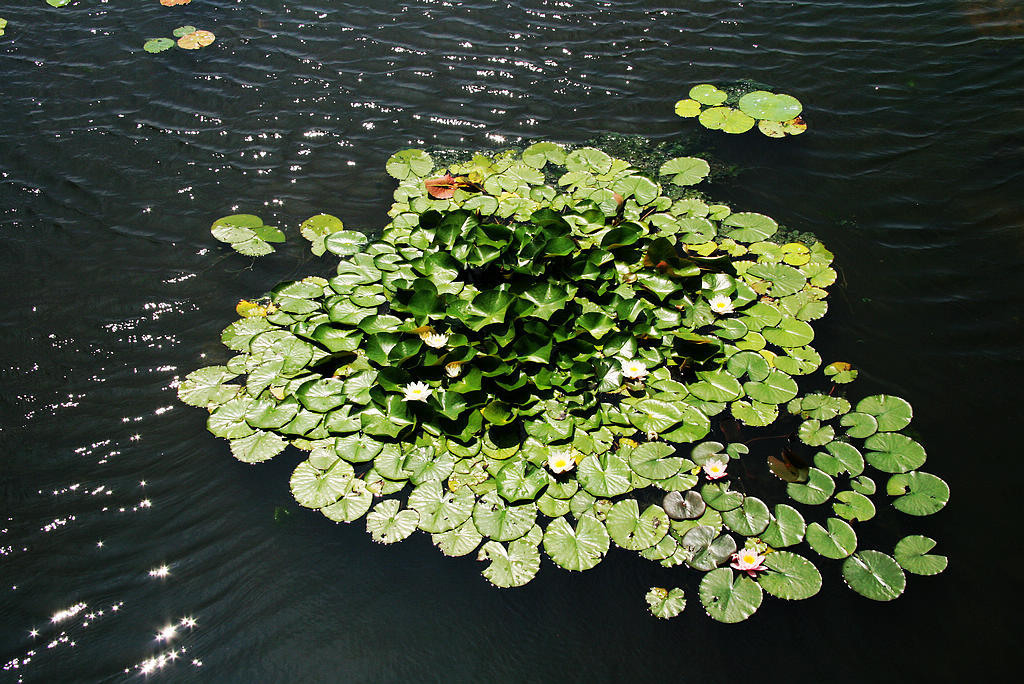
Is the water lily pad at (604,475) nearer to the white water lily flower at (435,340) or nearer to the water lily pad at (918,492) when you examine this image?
the white water lily flower at (435,340)

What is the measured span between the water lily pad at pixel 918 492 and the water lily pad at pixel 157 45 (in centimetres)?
651

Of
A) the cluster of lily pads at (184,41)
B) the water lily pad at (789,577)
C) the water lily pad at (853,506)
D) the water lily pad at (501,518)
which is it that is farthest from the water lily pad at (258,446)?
the cluster of lily pads at (184,41)

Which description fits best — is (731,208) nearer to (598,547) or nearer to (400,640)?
(598,547)

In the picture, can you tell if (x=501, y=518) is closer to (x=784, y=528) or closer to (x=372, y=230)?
(x=784, y=528)

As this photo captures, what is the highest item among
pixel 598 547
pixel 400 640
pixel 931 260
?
pixel 931 260

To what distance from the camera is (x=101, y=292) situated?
417cm

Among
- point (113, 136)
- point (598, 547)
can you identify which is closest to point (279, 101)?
point (113, 136)

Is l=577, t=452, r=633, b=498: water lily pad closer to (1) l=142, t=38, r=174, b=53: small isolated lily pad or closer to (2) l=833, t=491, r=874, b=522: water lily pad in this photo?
(2) l=833, t=491, r=874, b=522: water lily pad

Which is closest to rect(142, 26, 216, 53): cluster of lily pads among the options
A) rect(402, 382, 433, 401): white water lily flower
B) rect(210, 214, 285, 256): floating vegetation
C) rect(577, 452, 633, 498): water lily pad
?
rect(210, 214, 285, 256): floating vegetation

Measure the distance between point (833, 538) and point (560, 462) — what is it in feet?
4.02

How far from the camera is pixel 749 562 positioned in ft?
9.39

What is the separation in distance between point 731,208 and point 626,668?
300 centimetres

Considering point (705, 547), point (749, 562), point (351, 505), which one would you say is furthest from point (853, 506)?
point (351, 505)

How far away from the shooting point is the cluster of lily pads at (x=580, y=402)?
2.98 meters
